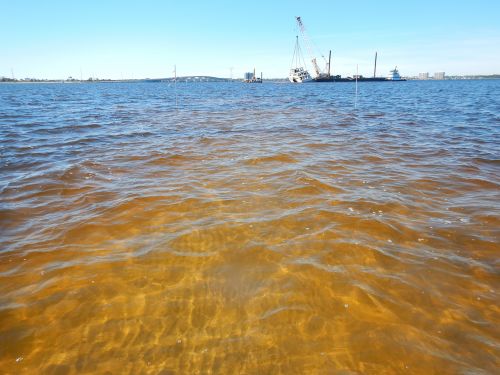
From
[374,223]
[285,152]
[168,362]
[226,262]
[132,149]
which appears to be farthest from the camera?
[132,149]

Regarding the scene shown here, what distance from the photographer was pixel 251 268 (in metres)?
3.80

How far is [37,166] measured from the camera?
853cm

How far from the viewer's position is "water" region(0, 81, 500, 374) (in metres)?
2.67

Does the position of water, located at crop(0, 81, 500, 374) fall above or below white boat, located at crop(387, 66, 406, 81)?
below

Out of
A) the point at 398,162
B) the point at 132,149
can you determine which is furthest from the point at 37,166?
the point at 398,162

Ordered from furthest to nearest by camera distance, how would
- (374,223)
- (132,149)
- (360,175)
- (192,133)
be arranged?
(192,133)
(132,149)
(360,175)
(374,223)

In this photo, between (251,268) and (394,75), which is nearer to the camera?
(251,268)

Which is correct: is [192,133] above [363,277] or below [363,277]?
above

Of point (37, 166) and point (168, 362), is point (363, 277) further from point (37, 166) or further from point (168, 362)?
point (37, 166)

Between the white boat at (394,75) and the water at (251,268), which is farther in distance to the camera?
the white boat at (394,75)

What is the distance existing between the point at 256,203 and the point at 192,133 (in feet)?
28.6

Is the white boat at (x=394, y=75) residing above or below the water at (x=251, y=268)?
above

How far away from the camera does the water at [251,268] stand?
2.67 metres

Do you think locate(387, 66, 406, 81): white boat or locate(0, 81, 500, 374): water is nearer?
locate(0, 81, 500, 374): water
